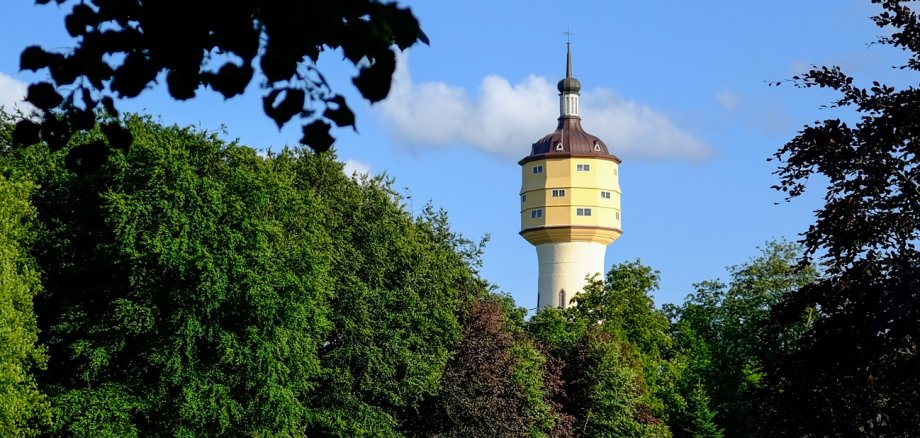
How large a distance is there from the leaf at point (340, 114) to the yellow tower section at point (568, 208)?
330ft

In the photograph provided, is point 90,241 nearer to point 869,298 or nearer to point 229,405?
point 229,405

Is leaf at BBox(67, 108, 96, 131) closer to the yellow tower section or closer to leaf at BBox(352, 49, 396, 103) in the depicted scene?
leaf at BBox(352, 49, 396, 103)

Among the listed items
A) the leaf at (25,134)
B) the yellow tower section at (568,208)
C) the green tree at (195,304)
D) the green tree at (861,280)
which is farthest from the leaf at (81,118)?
the yellow tower section at (568,208)

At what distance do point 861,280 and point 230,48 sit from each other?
17.6 m

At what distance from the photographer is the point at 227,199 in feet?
127

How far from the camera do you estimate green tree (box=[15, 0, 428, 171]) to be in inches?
200

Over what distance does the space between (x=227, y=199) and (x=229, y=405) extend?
5.52 meters

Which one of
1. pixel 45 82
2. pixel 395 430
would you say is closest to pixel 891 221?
pixel 45 82

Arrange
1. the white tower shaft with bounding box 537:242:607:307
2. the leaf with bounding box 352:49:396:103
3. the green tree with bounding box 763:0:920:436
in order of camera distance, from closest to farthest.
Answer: the leaf with bounding box 352:49:396:103
the green tree with bounding box 763:0:920:436
the white tower shaft with bounding box 537:242:607:307

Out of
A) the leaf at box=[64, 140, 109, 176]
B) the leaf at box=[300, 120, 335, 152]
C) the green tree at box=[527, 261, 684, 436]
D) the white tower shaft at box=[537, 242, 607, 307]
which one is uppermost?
the white tower shaft at box=[537, 242, 607, 307]

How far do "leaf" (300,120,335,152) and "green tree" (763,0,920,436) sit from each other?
15.8m

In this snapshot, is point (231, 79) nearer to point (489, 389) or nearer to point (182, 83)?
point (182, 83)

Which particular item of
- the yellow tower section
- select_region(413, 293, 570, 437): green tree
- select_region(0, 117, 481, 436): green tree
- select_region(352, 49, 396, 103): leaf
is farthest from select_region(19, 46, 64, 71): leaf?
the yellow tower section

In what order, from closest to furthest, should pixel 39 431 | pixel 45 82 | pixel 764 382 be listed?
1. pixel 45 82
2. pixel 764 382
3. pixel 39 431
